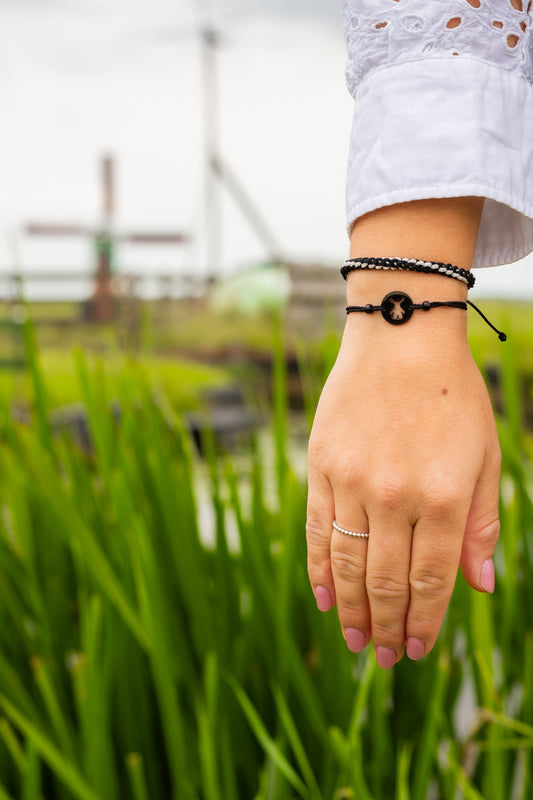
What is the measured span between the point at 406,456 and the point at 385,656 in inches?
4.4

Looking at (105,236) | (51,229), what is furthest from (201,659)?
(51,229)

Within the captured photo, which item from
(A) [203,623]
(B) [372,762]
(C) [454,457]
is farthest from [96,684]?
(C) [454,457]

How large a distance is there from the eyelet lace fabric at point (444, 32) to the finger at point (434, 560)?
0.19 metres

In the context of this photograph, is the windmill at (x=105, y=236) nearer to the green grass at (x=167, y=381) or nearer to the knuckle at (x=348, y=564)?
the green grass at (x=167, y=381)

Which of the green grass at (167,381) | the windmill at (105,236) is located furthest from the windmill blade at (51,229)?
the green grass at (167,381)

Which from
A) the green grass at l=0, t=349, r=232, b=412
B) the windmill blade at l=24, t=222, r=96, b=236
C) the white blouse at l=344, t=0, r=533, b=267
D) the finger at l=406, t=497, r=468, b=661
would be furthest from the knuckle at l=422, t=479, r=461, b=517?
the windmill blade at l=24, t=222, r=96, b=236

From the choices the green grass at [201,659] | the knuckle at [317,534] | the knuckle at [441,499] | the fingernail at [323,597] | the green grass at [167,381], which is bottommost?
the green grass at [167,381]

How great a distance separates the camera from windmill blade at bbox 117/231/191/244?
400 inches

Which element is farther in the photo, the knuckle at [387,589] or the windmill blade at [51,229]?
the windmill blade at [51,229]

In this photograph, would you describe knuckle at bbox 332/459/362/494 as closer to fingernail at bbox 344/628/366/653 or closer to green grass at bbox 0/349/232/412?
fingernail at bbox 344/628/366/653

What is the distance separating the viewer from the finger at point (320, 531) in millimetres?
332

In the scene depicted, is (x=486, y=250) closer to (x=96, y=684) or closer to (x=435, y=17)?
(x=435, y=17)

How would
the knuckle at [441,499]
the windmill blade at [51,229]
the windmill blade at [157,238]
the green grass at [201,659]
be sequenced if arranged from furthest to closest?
the windmill blade at [51,229] < the windmill blade at [157,238] < the green grass at [201,659] < the knuckle at [441,499]

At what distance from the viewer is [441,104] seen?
32cm
